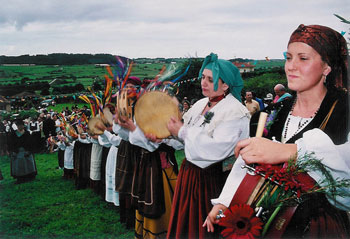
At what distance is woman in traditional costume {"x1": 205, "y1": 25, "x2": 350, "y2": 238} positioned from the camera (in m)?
1.56

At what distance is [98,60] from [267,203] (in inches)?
106

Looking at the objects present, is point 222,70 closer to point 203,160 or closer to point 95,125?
point 203,160

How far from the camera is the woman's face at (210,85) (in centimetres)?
270

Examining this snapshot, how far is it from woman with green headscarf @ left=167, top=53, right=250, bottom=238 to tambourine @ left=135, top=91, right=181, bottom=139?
115mm

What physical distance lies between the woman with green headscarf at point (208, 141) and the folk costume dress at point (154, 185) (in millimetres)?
696

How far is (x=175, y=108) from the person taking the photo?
2.66 metres

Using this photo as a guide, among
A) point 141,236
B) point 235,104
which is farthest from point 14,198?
point 235,104

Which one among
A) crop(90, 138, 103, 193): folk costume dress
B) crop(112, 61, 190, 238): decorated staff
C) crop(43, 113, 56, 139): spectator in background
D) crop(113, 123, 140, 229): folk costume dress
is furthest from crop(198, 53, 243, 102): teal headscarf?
crop(43, 113, 56, 139): spectator in background

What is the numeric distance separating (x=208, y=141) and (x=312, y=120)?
876mm

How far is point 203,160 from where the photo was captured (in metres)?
2.45

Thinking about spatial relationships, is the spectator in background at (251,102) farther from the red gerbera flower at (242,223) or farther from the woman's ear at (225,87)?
the red gerbera flower at (242,223)

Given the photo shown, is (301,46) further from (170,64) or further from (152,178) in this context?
(152,178)

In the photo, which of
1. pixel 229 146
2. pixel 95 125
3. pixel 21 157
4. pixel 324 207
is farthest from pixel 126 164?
pixel 21 157

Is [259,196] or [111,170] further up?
[259,196]
